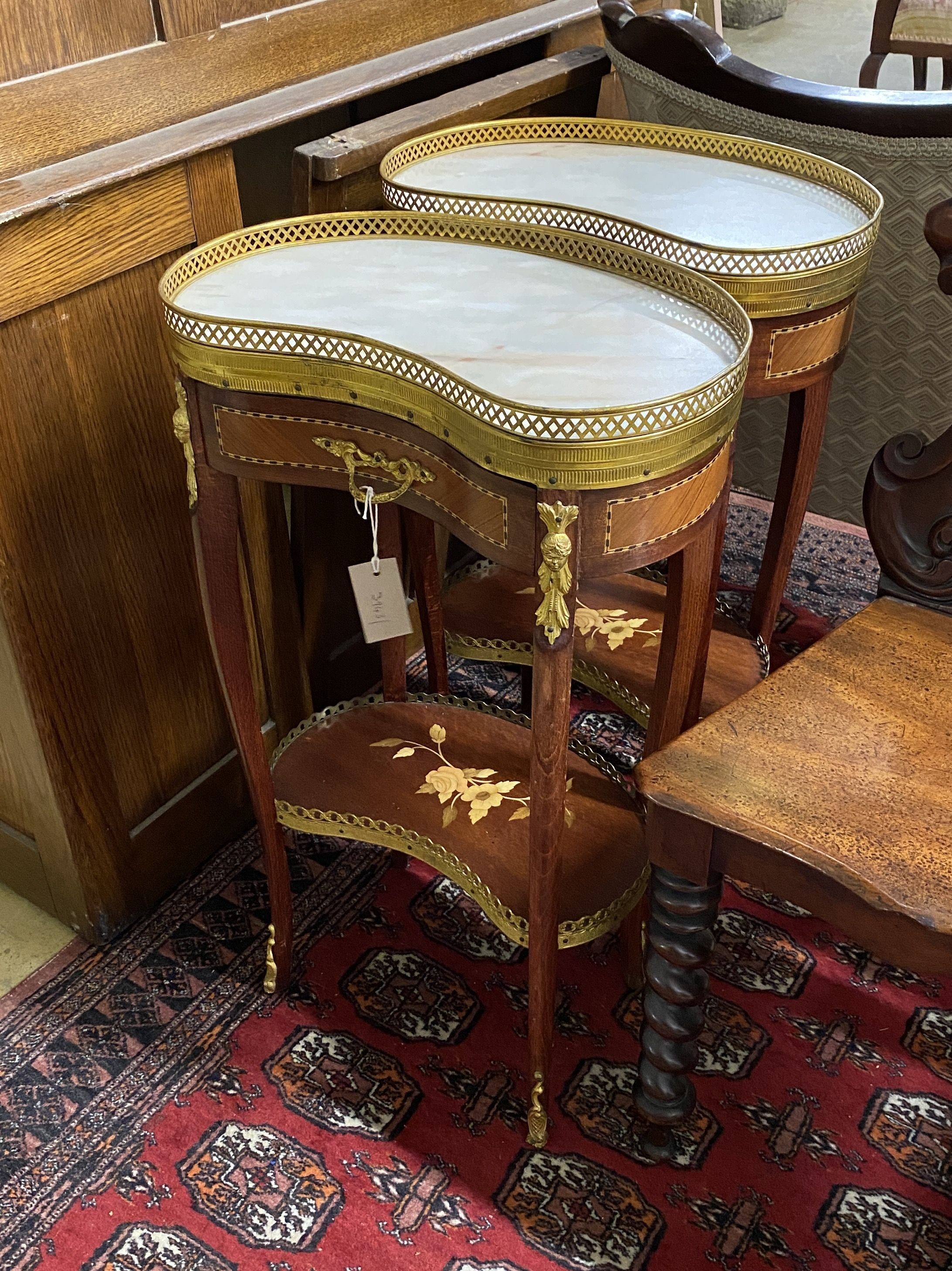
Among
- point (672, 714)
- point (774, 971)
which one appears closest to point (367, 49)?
point (672, 714)

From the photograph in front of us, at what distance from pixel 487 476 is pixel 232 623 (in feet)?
1.61

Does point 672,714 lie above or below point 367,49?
below

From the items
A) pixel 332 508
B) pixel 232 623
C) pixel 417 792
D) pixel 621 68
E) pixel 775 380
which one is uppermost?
pixel 621 68

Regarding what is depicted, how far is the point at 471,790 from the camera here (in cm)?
166

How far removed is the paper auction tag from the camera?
141 centimetres

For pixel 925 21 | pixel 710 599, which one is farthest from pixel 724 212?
pixel 925 21

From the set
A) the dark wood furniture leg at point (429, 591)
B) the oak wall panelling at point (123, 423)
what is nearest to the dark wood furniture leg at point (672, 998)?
the dark wood furniture leg at point (429, 591)

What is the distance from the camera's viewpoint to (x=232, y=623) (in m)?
1.49

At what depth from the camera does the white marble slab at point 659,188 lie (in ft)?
5.01

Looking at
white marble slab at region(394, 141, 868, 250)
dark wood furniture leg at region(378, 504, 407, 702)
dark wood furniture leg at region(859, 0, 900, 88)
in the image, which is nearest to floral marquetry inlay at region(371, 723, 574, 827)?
dark wood furniture leg at region(378, 504, 407, 702)

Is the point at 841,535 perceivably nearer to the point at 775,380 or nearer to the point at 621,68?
the point at 621,68

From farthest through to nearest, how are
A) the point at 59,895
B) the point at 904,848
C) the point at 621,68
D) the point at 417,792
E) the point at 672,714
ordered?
1. the point at 621,68
2. the point at 59,895
3. the point at 417,792
4. the point at 672,714
5. the point at 904,848

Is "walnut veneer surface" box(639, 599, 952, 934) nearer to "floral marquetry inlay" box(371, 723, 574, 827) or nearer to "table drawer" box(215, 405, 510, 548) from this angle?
"table drawer" box(215, 405, 510, 548)

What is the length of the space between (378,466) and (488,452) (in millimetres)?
195
